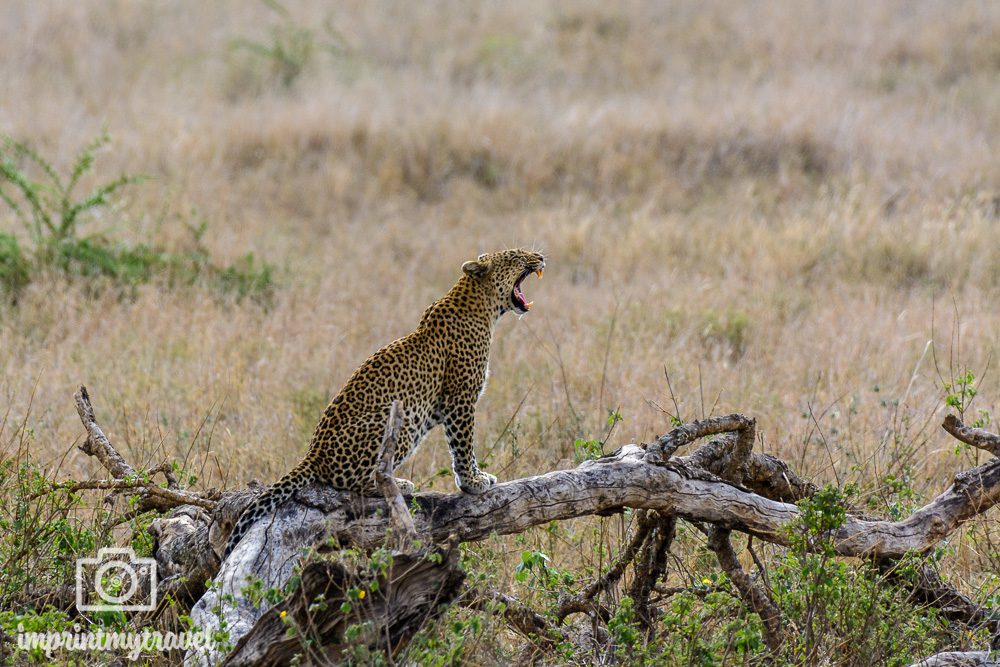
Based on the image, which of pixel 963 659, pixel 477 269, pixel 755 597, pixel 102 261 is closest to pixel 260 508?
pixel 477 269

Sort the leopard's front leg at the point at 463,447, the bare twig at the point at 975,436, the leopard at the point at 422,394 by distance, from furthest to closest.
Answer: the leopard's front leg at the point at 463,447 < the bare twig at the point at 975,436 < the leopard at the point at 422,394

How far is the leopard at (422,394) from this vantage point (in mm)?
4277

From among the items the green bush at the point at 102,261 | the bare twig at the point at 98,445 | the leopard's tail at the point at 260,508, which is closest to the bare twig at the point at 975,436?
the leopard's tail at the point at 260,508

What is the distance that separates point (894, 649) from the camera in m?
4.16

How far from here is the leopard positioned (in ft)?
14.0

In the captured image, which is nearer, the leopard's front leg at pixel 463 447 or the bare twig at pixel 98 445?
the leopard's front leg at pixel 463 447

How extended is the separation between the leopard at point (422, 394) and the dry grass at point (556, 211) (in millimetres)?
1059

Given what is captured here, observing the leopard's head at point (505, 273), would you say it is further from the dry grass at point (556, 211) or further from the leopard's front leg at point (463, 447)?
the dry grass at point (556, 211)

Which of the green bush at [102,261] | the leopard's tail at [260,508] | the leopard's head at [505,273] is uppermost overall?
the leopard's head at [505,273]

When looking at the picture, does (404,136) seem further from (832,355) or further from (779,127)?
(832,355)

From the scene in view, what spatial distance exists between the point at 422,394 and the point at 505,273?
0.84 meters

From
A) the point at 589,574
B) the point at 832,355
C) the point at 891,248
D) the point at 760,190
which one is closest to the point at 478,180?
the point at 760,190

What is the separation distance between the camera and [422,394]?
459 cm

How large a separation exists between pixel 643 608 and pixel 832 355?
427cm
